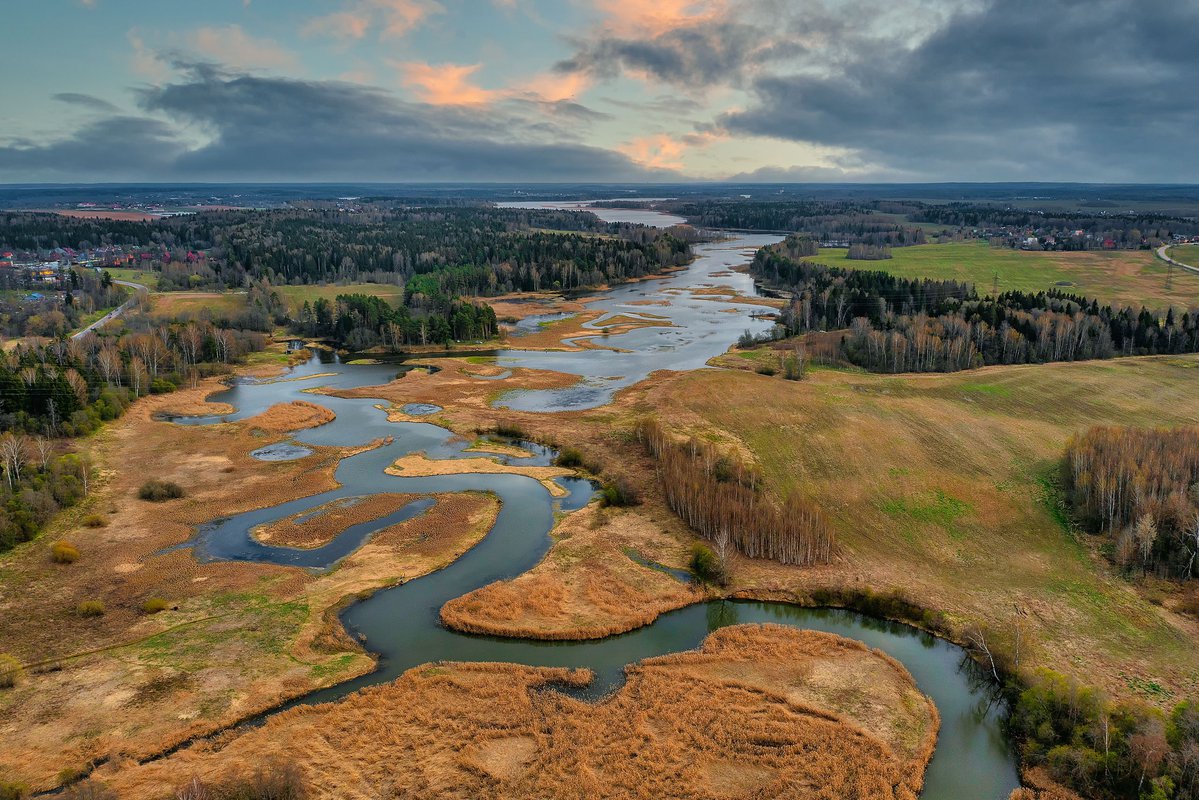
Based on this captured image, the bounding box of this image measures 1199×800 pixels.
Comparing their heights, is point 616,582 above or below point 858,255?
below

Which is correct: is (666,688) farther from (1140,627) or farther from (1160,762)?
(1140,627)

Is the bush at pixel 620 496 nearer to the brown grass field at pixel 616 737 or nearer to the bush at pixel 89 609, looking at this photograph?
the brown grass field at pixel 616 737

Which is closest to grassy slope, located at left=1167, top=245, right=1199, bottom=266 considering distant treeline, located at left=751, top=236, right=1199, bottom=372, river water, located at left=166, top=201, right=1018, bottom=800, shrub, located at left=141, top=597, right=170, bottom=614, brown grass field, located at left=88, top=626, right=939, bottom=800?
distant treeline, located at left=751, top=236, right=1199, bottom=372

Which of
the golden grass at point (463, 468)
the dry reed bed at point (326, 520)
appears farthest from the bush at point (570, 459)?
the dry reed bed at point (326, 520)

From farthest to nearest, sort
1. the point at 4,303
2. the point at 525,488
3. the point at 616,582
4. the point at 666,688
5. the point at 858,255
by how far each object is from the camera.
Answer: the point at 858,255 < the point at 4,303 < the point at 525,488 < the point at 616,582 < the point at 666,688

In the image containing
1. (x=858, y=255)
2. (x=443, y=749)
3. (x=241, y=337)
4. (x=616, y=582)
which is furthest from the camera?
(x=858, y=255)

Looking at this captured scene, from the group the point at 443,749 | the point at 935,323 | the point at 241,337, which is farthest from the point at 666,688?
the point at 241,337
